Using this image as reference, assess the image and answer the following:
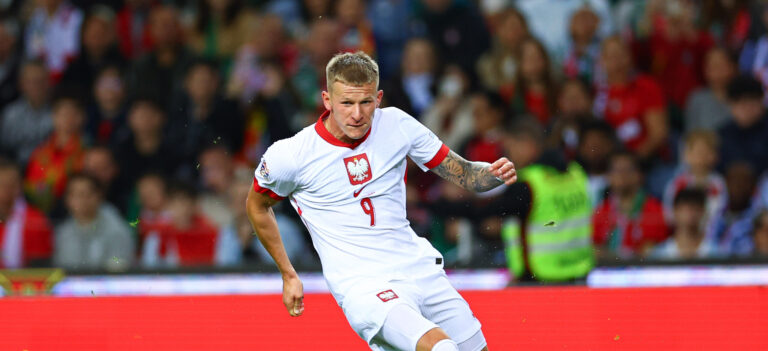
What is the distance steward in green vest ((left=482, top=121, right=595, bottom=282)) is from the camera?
6.46m

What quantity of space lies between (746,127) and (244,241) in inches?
159

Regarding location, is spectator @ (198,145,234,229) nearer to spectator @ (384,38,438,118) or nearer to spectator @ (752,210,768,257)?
spectator @ (384,38,438,118)

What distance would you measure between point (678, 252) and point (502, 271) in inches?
47.9

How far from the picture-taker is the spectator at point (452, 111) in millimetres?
8156

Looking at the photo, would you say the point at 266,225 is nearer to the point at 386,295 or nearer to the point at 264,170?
the point at 264,170

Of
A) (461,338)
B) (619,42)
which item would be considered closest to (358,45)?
(619,42)

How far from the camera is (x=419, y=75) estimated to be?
28.6ft

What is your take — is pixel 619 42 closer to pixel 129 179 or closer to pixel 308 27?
pixel 308 27

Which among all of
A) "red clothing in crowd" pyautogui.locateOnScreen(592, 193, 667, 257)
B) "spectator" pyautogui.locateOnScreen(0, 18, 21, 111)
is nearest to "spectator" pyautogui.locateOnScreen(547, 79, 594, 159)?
"red clothing in crowd" pyautogui.locateOnScreen(592, 193, 667, 257)

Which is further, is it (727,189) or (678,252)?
(727,189)

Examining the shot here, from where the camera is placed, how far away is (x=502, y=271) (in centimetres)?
664

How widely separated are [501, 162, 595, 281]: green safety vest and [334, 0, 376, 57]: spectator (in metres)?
2.78

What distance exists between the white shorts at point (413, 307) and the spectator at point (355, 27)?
476 cm

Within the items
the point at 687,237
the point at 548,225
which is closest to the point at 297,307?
the point at 548,225
